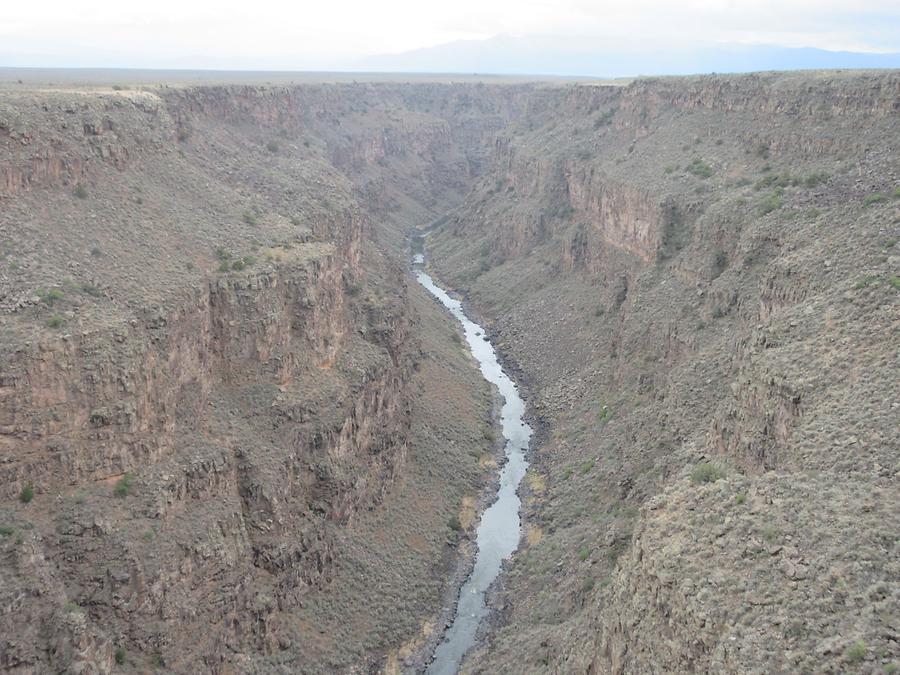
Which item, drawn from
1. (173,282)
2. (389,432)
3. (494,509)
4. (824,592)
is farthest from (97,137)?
(824,592)

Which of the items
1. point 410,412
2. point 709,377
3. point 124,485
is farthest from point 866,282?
point 124,485

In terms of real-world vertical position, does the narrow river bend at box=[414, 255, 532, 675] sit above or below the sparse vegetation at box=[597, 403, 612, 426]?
below

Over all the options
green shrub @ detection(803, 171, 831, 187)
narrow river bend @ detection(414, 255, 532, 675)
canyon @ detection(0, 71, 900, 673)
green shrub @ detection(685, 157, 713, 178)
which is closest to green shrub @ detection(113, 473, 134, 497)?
canyon @ detection(0, 71, 900, 673)

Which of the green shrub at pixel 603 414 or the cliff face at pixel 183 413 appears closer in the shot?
the cliff face at pixel 183 413

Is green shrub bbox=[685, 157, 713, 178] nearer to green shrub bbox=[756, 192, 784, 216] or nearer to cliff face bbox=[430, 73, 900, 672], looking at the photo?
cliff face bbox=[430, 73, 900, 672]

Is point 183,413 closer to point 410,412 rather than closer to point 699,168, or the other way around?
point 410,412

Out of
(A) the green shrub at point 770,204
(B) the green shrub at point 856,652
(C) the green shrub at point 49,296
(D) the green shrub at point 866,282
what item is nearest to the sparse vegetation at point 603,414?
(A) the green shrub at point 770,204

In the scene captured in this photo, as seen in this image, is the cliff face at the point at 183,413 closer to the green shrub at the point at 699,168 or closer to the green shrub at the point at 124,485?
the green shrub at the point at 124,485
